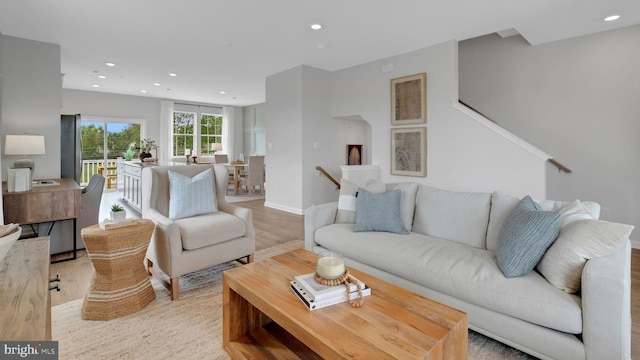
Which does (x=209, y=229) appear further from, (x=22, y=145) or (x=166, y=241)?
(x=22, y=145)

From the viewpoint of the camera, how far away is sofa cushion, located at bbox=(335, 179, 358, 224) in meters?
2.87

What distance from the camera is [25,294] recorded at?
0.88m

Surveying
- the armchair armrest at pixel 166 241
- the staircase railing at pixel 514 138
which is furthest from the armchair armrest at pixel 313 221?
the staircase railing at pixel 514 138

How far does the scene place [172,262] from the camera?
2.31 meters

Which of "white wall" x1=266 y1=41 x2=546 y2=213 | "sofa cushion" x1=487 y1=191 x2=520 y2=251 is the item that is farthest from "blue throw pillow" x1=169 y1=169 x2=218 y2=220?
"white wall" x1=266 y1=41 x2=546 y2=213

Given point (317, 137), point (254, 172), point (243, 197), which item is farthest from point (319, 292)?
point (254, 172)

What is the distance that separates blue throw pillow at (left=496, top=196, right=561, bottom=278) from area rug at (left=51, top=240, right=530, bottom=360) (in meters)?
0.49

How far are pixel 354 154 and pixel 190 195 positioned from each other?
13.3ft

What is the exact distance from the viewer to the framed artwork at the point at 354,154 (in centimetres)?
625

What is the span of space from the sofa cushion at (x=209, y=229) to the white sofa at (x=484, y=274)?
636 millimetres

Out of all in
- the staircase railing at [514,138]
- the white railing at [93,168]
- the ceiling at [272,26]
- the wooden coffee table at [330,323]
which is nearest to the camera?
the wooden coffee table at [330,323]

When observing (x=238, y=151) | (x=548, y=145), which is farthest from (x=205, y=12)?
(x=238, y=151)

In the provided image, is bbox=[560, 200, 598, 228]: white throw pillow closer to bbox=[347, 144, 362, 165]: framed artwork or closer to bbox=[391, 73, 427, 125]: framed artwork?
bbox=[391, 73, 427, 125]: framed artwork

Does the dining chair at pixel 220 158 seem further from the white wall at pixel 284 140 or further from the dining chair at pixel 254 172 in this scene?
the white wall at pixel 284 140
